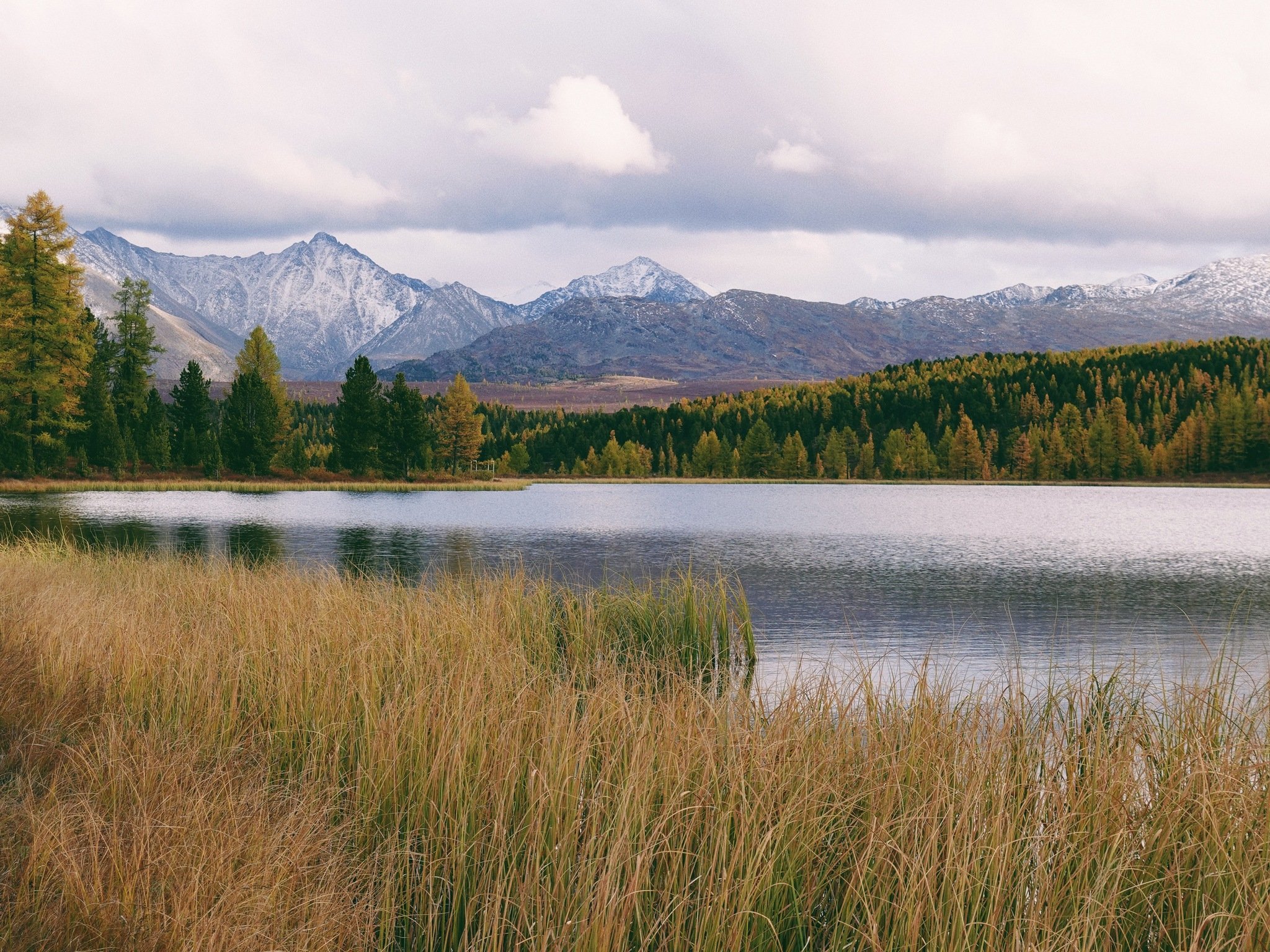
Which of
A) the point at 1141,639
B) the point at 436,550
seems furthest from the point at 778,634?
the point at 436,550

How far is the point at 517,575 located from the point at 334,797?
687cm

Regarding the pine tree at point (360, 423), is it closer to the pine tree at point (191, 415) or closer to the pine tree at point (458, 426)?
the pine tree at point (458, 426)

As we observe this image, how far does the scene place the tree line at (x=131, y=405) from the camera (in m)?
49.5

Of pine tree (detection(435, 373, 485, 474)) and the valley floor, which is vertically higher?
pine tree (detection(435, 373, 485, 474))

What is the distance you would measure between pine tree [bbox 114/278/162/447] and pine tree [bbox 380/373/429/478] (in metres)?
17.4

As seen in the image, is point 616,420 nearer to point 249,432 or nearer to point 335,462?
point 335,462

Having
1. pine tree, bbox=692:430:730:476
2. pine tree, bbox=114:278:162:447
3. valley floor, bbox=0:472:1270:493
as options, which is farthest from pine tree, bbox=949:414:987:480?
pine tree, bbox=114:278:162:447

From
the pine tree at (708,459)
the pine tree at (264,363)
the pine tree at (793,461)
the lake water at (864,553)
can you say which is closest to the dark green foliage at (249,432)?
the pine tree at (264,363)

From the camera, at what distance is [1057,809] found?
187 inches

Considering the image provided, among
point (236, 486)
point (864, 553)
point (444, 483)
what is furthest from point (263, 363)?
point (864, 553)

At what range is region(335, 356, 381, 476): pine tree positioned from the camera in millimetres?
71875

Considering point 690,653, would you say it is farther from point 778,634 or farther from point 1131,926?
point 1131,926

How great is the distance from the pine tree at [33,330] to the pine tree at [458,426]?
35029mm

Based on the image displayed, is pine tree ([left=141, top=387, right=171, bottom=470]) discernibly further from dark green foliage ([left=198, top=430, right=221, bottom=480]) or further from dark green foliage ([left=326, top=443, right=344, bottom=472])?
dark green foliage ([left=326, top=443, right=344, bottom=472])
